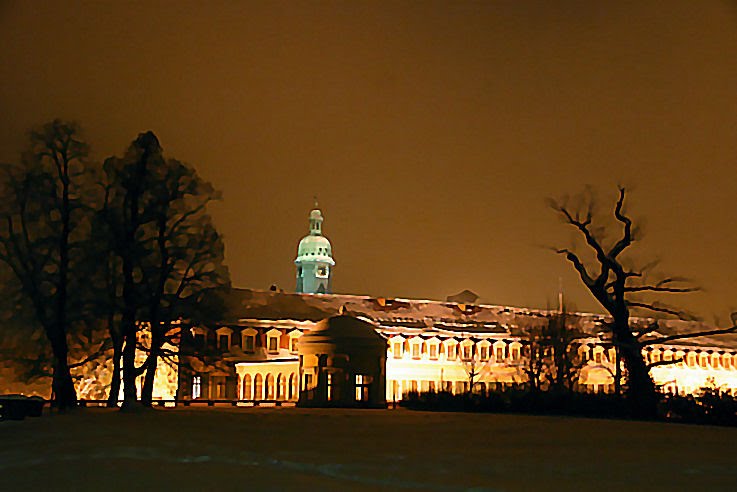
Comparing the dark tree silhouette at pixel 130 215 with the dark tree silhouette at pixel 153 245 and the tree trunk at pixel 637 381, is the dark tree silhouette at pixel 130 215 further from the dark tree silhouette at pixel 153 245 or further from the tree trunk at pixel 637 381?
the tree trunk at pixel 637 381

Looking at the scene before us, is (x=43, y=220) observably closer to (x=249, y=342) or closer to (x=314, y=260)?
(x=249, y=342)

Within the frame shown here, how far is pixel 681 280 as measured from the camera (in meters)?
36.2

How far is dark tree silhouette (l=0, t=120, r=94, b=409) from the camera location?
3984cm

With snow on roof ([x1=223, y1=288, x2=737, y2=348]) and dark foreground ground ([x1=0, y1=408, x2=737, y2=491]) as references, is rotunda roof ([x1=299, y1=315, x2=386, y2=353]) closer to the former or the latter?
dark foreground ground ([x1=0, y1=408, x2=737, y2=491])

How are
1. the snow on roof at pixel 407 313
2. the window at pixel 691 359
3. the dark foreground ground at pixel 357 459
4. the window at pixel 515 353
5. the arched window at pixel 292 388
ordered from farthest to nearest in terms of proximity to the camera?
the window at pixel 691 359
the window at pixel 515 353
the snow on roof at pixel 407 313
the arched window at pixel 292 388
the dark foreground ground at pixel 357 459

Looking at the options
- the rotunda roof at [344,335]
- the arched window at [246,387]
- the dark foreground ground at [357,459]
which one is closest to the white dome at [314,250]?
the arched window at [246,387]

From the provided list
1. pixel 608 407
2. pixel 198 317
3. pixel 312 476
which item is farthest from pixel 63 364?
pixel 312 476

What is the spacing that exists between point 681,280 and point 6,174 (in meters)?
26.6

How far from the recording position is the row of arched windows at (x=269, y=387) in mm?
75200

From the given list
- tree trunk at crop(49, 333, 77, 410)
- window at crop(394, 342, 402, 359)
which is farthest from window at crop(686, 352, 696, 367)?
tree trunk at crop(49, 333, 77, 410)

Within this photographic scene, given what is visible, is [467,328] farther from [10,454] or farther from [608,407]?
[10,454]

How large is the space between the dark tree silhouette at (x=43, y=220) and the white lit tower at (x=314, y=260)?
10063cm

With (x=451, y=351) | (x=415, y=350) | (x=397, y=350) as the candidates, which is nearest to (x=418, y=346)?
(x=415, y=350)

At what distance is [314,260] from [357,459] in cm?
12645
